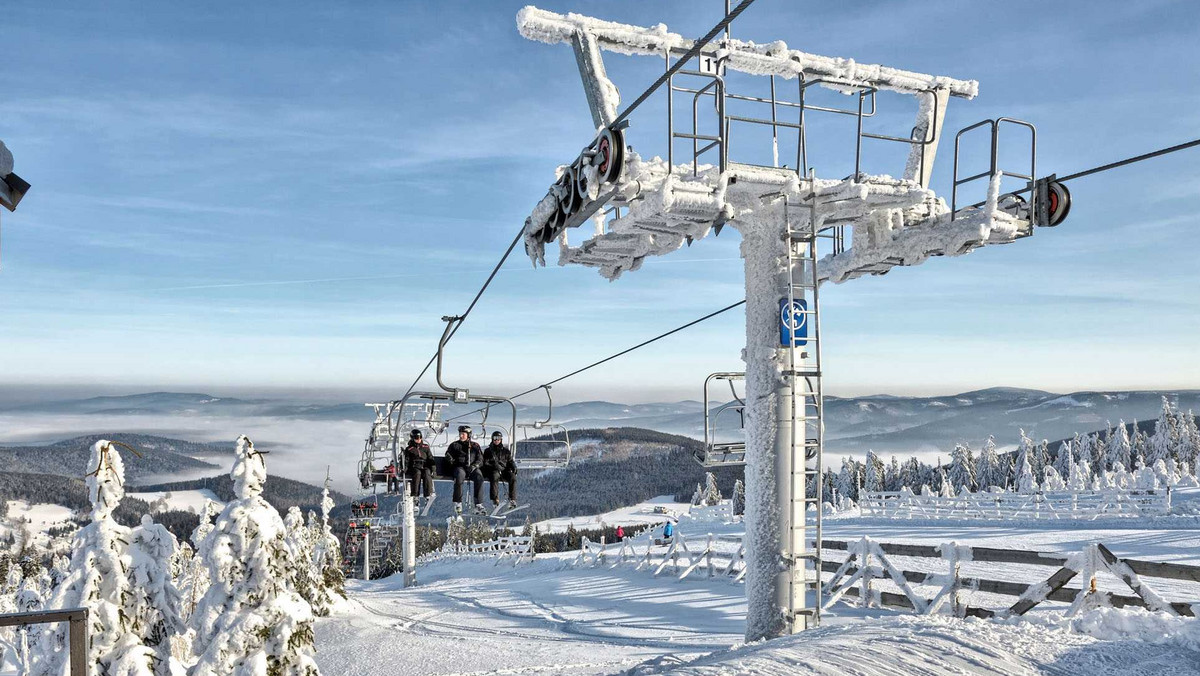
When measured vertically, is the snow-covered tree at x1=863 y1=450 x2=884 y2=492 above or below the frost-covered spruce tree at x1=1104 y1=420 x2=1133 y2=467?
below

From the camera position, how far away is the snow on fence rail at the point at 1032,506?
1294 inches

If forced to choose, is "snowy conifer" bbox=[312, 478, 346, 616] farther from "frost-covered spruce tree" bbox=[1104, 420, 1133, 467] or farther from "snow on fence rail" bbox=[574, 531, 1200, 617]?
"frost-covered spruce tree" bbox=[1104, 420, 1133, 467]

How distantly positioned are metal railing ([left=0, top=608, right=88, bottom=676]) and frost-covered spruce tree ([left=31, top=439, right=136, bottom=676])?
6033 millimetres

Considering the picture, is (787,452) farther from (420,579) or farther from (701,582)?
(420,579)

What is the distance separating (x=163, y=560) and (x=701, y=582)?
13583 mm

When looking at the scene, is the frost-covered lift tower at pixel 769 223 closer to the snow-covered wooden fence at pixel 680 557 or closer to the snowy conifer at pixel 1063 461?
the snow-covered wooden fence at pixel 680 557

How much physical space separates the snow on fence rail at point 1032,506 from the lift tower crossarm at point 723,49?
25585 mm

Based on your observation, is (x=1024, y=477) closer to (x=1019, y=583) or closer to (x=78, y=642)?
(x=1019, y=583)

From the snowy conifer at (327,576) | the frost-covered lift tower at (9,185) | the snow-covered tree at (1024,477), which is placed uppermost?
the frost-covered lift tower at (9,185)

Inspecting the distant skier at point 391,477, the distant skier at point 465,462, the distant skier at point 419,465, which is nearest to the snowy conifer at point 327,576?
the distant skier at point 391,477

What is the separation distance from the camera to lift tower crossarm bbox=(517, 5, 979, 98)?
12008 millimetres

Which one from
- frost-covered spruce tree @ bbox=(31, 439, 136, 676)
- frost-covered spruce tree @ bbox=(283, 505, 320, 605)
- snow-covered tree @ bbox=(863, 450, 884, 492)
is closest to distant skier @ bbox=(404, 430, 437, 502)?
Result: frost-covered spruce tree @ bbox=(283, 505, 320, 605)

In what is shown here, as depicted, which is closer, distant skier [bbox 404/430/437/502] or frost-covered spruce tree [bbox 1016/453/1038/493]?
distant skier [bbox 404/430/437/502]

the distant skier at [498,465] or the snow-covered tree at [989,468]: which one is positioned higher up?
the distant skier at [498,465]
